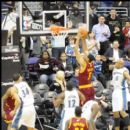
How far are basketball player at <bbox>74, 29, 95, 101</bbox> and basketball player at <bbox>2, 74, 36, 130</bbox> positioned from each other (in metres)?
1.17

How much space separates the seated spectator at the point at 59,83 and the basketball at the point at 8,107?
5.41 feet

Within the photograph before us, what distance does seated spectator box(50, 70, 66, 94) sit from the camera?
15383 mm

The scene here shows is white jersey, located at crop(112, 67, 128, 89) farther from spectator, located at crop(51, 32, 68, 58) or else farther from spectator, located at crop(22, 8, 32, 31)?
spectator, located at crop(22, 8, 32, 31)

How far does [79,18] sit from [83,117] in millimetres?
6315

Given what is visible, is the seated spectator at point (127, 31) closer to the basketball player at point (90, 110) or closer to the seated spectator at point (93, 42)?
the seated spectator at point (93, 42)

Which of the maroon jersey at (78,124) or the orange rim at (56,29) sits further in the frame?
the orange rim at (56,29)

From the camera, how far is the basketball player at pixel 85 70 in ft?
45.0

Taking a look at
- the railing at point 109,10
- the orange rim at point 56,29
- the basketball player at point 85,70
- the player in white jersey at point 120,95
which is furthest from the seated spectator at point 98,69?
the railing at point 109,10

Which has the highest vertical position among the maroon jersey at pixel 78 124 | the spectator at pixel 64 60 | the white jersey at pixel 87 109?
the spectator at pixel 64 60

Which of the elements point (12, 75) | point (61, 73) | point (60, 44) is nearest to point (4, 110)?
point (12, 75)

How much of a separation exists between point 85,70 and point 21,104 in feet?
5.10

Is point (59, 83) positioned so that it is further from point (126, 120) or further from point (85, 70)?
point (126, 120)

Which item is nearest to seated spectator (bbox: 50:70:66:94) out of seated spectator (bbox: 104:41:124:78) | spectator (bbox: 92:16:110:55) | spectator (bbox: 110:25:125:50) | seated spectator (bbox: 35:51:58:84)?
seated spectator (bbox: 35:51:58:84)

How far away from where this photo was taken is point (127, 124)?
14.7 meters
